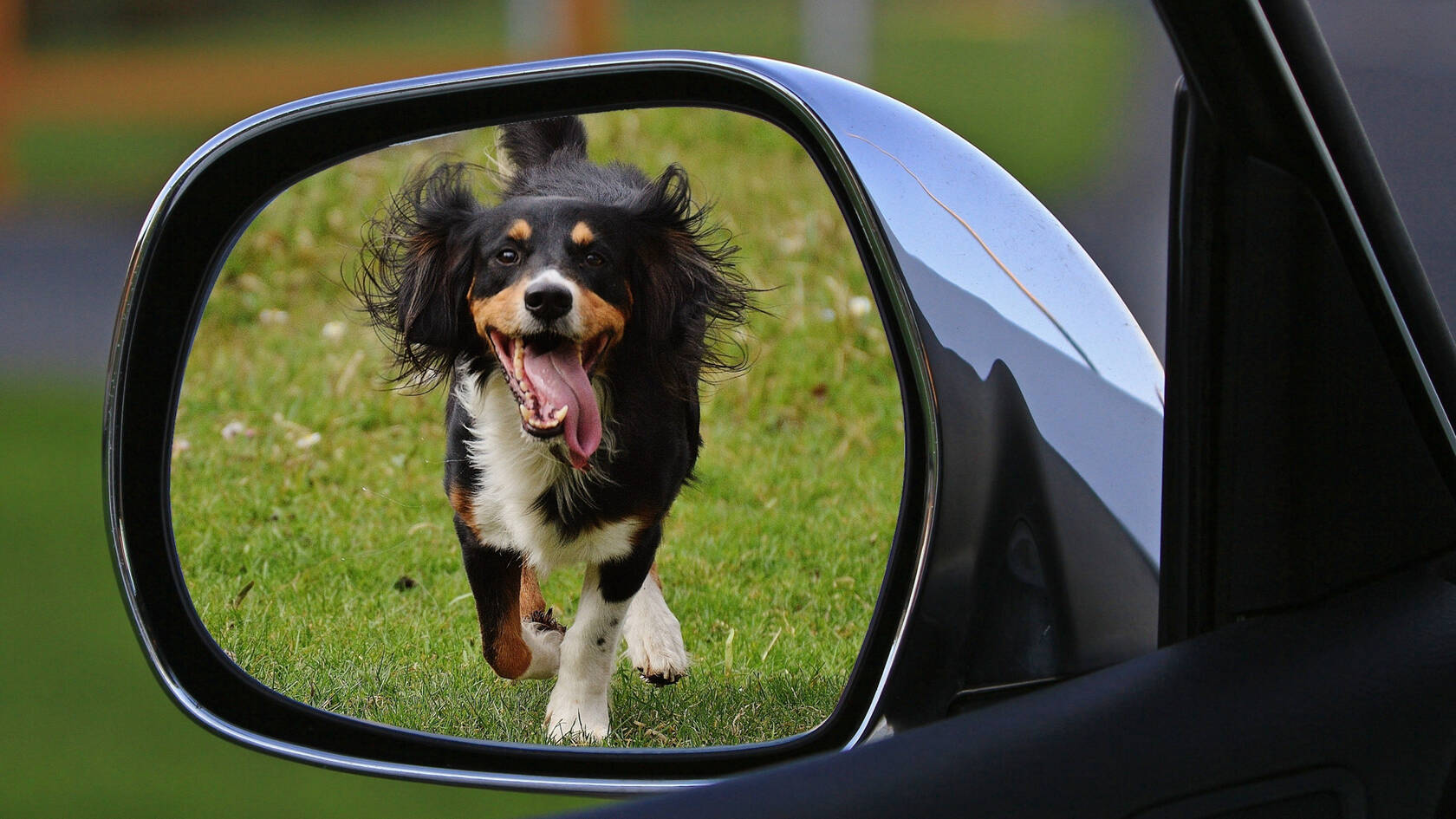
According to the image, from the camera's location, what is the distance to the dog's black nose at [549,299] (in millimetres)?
1573

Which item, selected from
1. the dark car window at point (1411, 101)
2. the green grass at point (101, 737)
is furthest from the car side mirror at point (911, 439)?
the green grass at point (101, 737)

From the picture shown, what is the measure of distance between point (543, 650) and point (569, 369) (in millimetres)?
293

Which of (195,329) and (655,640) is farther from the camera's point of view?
(195,329)

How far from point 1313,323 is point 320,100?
1.16 metres

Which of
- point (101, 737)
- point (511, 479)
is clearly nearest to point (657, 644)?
point (511, 479)

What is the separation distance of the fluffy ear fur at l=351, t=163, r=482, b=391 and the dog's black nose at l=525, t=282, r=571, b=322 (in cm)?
7

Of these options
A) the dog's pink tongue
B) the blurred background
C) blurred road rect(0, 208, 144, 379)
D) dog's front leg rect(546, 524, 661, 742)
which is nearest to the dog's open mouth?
the dog's pink tongue

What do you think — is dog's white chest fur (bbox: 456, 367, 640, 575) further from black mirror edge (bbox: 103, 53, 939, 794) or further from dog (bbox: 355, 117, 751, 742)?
black mirror edge (bbox: 103, 53, 939, 794)

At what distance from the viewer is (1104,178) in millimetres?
13211

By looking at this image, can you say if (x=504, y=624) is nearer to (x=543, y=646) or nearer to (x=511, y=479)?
(x=543, y=646)

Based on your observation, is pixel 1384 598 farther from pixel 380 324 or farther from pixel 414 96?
pixel 414 96

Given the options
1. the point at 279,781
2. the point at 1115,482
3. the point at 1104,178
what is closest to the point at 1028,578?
the point at 1115,482

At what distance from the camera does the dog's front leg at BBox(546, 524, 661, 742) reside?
154 cm

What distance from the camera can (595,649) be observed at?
156 cm
